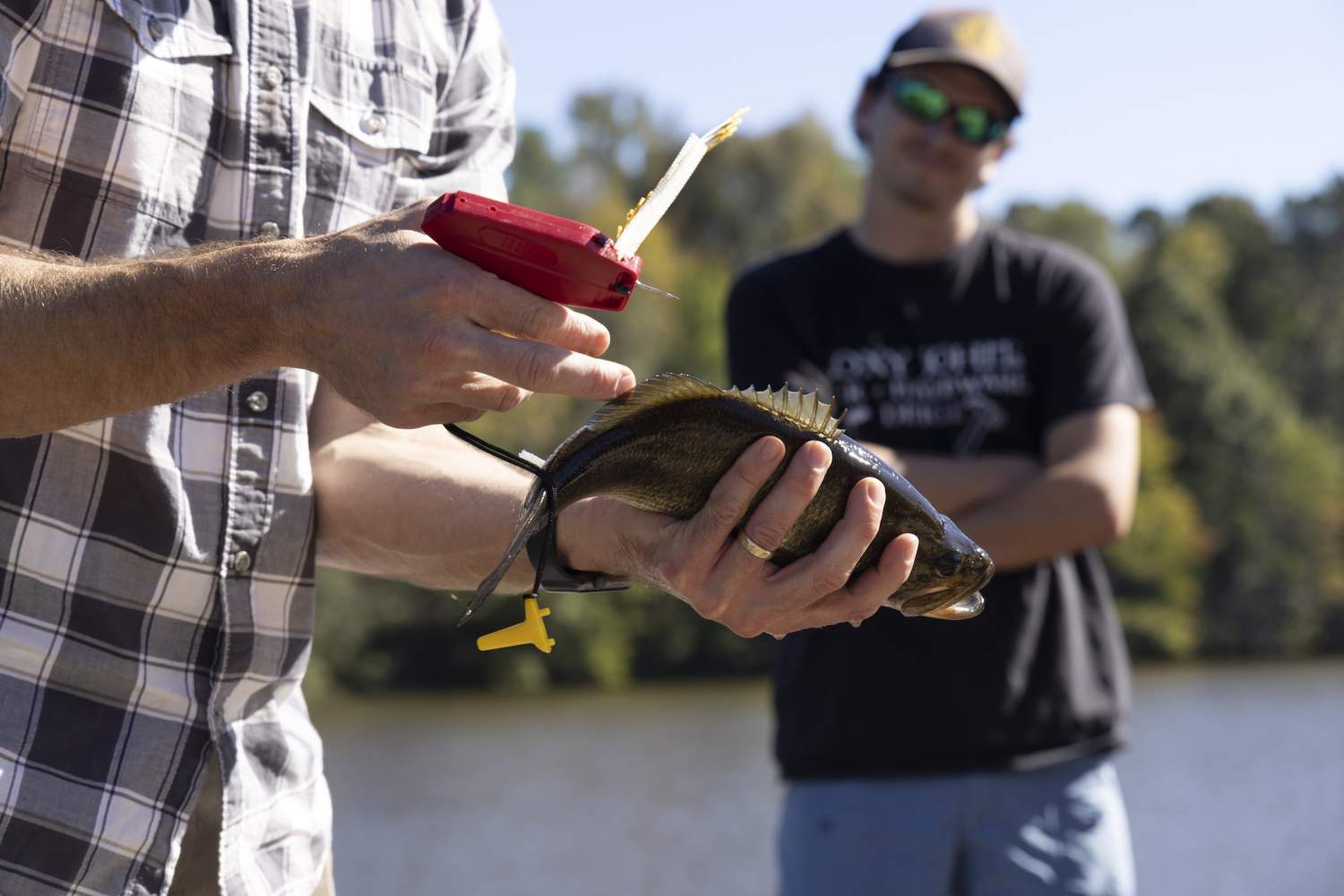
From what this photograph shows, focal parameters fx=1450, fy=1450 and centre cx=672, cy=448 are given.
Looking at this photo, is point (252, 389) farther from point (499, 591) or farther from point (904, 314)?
point (904, 314)

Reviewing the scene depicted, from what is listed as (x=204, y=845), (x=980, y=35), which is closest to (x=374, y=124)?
(x=204, y=845)

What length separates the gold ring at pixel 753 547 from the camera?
2684 millimetres

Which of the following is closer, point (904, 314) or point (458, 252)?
point (458, 252)

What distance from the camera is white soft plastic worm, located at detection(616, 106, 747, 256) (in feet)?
7.66

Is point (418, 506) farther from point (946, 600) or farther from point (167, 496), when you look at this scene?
point (946, 600)

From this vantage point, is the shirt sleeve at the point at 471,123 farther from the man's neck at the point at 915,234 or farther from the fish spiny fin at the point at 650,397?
the man's neck at the point at 915,234

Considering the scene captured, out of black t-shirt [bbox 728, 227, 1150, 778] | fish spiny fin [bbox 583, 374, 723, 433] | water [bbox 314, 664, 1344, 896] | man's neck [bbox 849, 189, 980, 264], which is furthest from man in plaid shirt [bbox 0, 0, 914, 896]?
water [bbox 314, 664, 1344, 896]

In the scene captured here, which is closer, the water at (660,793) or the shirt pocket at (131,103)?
the shirt pocket at (131,103)

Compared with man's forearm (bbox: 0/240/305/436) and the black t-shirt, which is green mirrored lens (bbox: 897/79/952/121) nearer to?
the black t-shirt

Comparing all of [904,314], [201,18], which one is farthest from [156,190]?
[904,314]

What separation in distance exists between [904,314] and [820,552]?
277cm

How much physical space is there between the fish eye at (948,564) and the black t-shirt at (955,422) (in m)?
1.90

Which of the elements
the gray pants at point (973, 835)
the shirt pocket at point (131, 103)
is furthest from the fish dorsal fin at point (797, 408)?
the gray pants at point (973, 835)

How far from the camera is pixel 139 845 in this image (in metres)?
2.47
